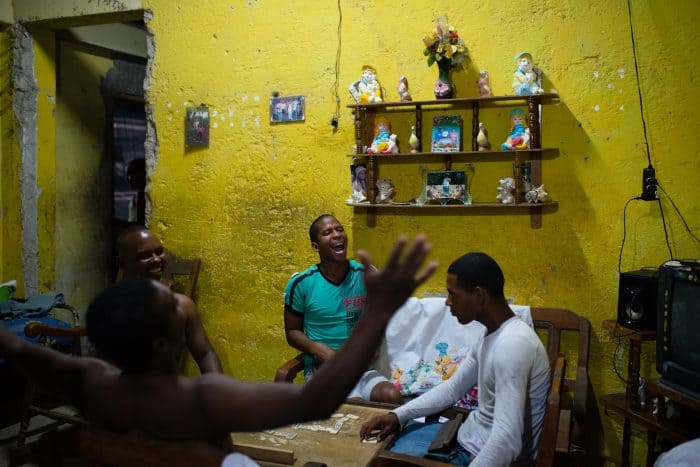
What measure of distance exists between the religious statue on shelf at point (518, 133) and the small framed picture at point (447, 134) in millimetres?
284

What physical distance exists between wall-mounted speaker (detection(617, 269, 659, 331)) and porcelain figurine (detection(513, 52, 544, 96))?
1160 mm

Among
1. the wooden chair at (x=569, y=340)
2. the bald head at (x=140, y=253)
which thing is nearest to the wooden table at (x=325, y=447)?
the bald head at (x=140, y=253)

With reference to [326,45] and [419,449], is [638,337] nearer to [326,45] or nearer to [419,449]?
[419,449]

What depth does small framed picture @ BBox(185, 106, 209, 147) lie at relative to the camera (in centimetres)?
434

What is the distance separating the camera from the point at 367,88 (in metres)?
3.74

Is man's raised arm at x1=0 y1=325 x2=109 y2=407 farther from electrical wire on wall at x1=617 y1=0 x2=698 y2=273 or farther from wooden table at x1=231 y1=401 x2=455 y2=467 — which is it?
electrical wire on wall at x1=617 y1=0 x2=698 y2=273

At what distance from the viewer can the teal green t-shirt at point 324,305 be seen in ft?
11.5

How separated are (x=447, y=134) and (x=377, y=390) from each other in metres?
1.61

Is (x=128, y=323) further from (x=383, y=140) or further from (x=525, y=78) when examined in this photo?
(x=525, y=78)

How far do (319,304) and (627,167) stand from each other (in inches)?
77.5

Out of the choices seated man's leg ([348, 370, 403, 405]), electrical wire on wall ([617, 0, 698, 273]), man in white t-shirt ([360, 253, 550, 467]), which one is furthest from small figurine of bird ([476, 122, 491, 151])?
seated man's leg ([348, 370, 403, 405])

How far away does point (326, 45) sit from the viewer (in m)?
3.99

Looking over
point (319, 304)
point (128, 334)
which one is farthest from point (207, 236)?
point (128, 334)

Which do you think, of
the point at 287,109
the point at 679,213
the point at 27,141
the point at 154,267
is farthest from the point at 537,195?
the point at 27,141
